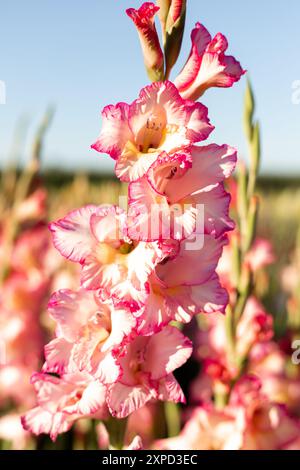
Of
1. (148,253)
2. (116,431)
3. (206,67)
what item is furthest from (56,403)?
(206,67)

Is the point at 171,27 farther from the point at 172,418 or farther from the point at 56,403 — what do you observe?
the point at 172,418

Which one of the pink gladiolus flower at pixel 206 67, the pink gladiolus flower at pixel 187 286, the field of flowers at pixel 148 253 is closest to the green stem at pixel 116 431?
the field of flowers at pixel 148 253

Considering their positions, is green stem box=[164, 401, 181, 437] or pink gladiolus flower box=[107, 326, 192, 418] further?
green stem box=[164, 401, 181, 437]

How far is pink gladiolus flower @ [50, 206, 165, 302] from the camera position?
0.43m

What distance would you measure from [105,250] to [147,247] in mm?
47

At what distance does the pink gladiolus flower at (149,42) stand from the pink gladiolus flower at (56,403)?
0.77ft

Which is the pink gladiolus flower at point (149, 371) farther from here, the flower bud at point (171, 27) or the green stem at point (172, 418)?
the green stem at point (172, 418)

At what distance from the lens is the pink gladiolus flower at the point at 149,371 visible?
1.52ft

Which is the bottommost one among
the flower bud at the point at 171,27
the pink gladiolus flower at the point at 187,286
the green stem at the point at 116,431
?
the green stem at the point at 116,431

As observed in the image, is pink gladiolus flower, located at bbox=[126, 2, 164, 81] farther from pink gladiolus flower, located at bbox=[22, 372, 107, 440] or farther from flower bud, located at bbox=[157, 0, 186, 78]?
pink gladiolus flower, located at bbox=[22, 372, 107, 440]

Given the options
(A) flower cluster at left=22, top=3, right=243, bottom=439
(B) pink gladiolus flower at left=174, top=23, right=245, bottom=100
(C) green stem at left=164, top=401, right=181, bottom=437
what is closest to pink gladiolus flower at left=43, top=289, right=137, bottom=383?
(A) flower cluster at left=22, top=3, right=243, bottom=439

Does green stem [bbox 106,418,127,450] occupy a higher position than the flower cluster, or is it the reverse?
the flower cluster
